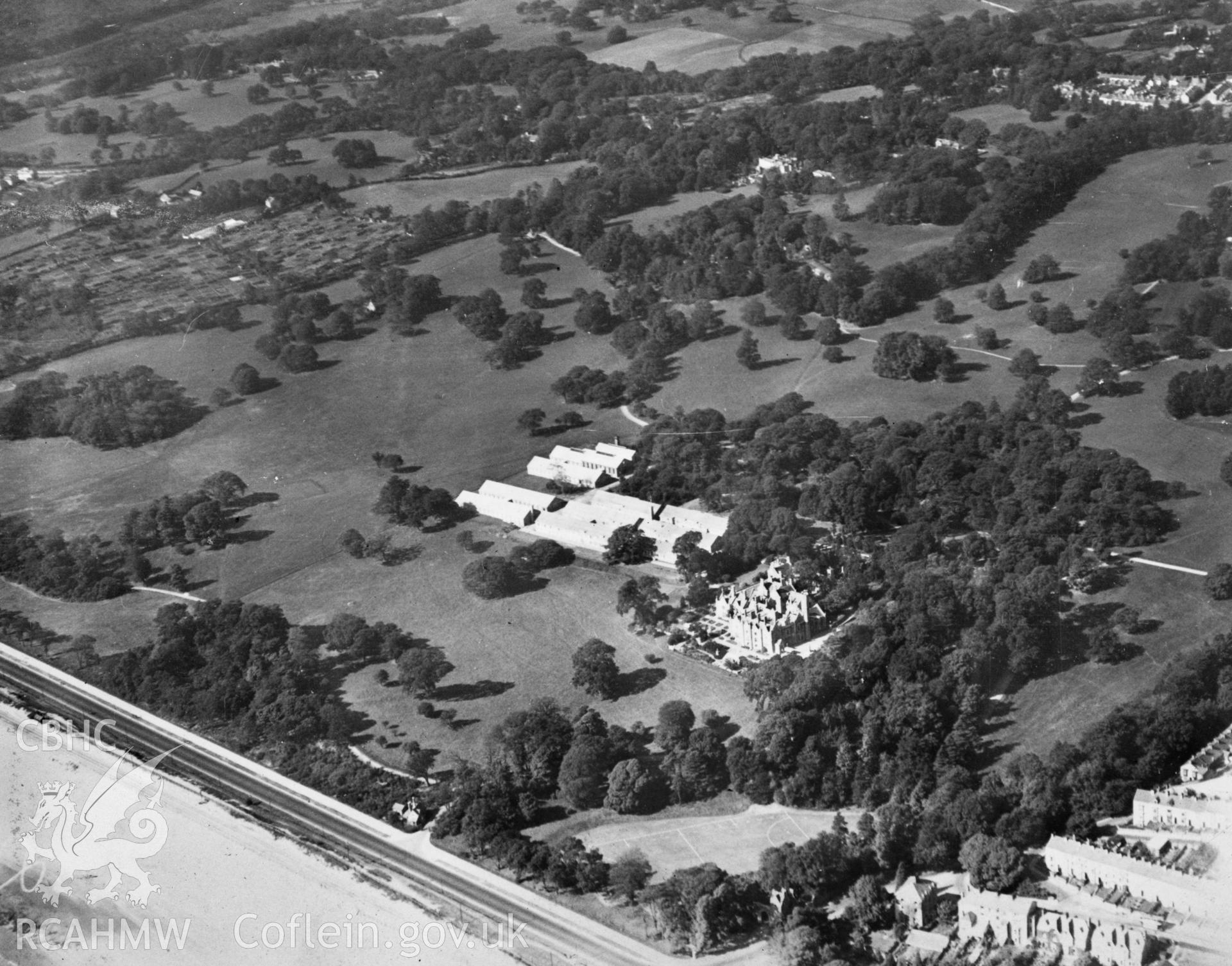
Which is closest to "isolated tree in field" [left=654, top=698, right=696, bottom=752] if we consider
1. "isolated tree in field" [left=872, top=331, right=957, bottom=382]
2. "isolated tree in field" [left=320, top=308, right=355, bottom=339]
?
"isolated tree in field" [left=872, top=331, right=957, bottom=382]

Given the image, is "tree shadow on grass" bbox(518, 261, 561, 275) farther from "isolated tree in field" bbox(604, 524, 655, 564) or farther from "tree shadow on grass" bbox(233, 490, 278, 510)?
"isolated tree in field" bbox(604, 524, 655, 564)

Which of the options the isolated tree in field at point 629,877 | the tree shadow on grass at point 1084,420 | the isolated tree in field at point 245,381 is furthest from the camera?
the isolated tree in field at point 245,381

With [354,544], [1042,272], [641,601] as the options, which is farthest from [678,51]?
[641,601]

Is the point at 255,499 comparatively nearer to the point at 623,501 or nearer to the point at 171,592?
the point at 171,592

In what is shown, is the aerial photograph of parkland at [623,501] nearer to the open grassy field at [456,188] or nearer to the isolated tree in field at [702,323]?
the isolated tree in field at [702,323]

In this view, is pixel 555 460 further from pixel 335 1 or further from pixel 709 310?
pixel 335 1

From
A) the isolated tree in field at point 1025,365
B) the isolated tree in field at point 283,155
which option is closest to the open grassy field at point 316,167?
the isolated tree in field at point 283,155
